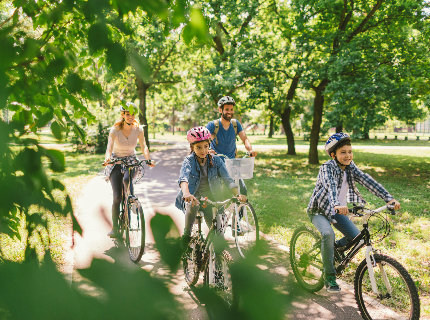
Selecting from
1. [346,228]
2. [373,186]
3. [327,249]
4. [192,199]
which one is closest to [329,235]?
[327,249]

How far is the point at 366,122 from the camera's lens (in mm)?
12461

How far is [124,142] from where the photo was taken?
5.38 meters

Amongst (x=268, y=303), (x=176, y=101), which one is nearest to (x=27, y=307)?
(x=268, y=303)

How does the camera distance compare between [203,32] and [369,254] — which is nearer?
[203,32]

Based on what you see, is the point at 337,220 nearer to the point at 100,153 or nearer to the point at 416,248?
the point at 416,248

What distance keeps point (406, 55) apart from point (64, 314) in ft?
47.2

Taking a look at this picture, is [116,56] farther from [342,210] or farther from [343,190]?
[343,190]

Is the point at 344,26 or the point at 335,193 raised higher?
the point at 344,26

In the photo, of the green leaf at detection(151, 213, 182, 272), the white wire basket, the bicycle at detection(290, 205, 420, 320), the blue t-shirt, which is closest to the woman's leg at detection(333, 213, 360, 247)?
the bicycle at detection(290, 205, 420, 320)

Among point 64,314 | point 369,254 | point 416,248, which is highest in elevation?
point 64,314

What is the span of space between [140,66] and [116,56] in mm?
90

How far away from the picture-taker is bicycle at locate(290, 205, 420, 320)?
116 inches

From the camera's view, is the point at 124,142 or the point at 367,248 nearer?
the point at 367,248

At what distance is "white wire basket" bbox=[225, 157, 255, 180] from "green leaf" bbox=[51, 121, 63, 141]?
402 centimetres
